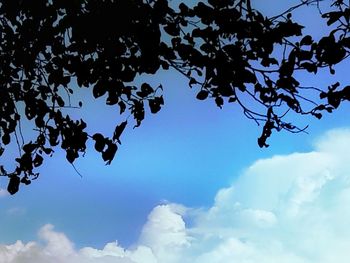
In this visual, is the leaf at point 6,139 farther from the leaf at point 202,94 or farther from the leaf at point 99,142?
the leaf at point 202,94

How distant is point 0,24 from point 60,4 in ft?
5.00

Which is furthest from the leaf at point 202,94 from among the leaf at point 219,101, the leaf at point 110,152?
the leaf at point 110,152

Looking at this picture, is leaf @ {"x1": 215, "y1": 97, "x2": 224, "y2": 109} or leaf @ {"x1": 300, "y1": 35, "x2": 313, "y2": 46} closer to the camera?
leaf @ {"x1": 300, "y1": 35, "x2": 313, "y2": 46}

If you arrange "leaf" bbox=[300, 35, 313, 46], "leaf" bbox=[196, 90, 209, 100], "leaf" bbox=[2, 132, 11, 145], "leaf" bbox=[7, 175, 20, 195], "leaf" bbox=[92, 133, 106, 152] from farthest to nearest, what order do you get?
1. "leaf" bbox=[2, 132, 11, 145]
2. "leaf" bbox=[7, 175, 20, 195]
3. "leaf" bbox=[92, 133, 106, 152]
4. "leaf" bbox=[196, 90, 209, 100]
5. "leaf" bbox=[300, 35, 313, 46]

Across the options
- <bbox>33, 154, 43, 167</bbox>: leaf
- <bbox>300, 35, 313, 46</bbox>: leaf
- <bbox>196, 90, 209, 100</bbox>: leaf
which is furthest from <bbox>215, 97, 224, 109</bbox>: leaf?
<bbox>33, 154, 43, 167</bbox>: leaf

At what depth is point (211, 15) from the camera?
5074 millimetres

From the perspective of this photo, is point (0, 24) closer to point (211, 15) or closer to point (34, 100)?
point (34, 100)

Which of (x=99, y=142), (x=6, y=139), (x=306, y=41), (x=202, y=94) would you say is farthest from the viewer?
(x=6, y=139)

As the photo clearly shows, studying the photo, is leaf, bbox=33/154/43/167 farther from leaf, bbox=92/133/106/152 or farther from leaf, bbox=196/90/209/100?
leaf, bbox=196/90/209/100

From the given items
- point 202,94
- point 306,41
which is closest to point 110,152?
point 202,94

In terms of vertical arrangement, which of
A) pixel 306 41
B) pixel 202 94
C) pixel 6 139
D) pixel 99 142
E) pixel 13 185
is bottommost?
pixel 13 185

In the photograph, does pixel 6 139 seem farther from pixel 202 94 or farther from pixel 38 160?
pixel 202 94

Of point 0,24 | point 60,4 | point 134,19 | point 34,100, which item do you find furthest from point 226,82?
point 0,24

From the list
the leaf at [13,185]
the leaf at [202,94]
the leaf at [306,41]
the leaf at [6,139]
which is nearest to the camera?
the leaf at [306,41]
